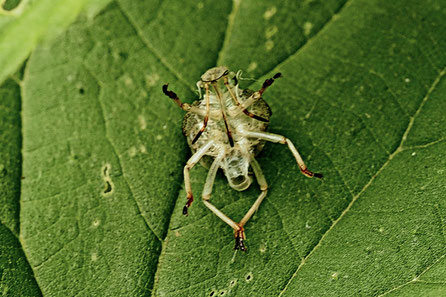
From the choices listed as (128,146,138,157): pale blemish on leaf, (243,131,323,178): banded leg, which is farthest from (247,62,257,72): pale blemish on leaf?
(128,146,138,157): pale blemish on leaf

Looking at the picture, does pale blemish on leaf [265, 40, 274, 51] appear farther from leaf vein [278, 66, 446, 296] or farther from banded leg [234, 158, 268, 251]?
leaf vein [278, 66, 446, 296]

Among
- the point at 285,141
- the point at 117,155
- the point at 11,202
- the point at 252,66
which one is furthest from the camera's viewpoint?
the point at 252,66

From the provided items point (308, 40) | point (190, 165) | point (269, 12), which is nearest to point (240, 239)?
point (190, 165)

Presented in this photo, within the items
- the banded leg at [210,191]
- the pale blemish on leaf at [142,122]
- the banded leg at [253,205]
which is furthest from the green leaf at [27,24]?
the banded leg at [253,205]

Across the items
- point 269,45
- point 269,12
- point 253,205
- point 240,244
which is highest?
point 269,12

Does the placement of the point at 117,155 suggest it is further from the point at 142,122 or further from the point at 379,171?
the point at 379,171

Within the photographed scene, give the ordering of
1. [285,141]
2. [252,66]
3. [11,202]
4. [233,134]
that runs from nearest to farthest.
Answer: [285,141]
[233,134]
[11,202]
[252,66]
